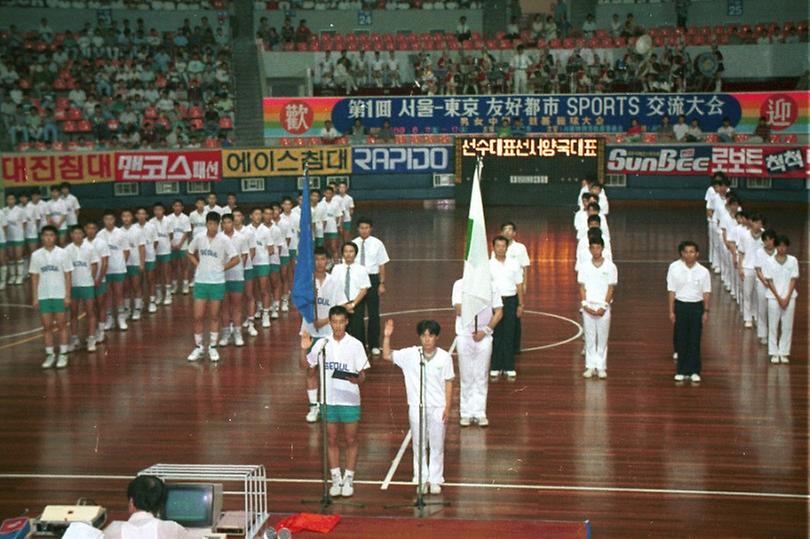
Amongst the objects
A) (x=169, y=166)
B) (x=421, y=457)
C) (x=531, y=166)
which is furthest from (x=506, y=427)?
(x=169, y=166)

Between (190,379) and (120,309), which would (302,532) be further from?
(120,309)

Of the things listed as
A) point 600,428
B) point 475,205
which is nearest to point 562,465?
point 600,428

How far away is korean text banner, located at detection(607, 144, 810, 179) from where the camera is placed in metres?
30.2

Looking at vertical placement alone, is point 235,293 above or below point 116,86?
below

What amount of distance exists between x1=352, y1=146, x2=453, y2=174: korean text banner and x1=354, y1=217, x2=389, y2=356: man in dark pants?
17659 mm

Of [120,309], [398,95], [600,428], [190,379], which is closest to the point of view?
[600,428]

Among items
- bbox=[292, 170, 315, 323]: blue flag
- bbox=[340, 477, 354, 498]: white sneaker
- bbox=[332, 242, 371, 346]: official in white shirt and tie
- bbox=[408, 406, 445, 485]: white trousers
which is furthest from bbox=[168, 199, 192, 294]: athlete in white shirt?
bbox=[340, 477, 354, 498]: white sneaker

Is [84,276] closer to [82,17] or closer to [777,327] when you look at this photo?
[777,327]

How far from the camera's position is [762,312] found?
1529 cm

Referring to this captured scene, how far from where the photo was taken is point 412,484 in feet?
33.5

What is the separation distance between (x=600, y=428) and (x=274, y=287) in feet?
25.9

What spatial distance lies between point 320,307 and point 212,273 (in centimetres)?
314

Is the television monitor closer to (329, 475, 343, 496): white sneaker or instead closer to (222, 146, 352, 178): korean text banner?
(329, 475, 343, 496): white sneaker

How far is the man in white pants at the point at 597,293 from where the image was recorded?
1337 centimetres
